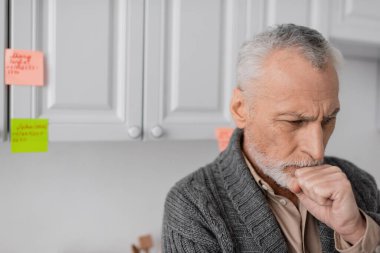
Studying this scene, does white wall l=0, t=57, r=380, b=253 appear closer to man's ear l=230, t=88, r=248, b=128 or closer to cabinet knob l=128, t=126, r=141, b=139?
cabinet knob l=128, t=126, r=141, b=139

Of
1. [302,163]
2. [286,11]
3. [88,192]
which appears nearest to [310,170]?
Result: [302,163]

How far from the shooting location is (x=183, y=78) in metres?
1.17

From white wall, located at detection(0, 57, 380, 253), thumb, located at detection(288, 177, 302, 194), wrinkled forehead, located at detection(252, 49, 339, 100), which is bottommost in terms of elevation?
white wall, located at detection(0, 57, 380, 253)

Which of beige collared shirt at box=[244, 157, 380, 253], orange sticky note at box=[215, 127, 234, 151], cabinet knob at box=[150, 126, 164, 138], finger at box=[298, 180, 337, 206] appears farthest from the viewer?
orange sticky note at box=[215, 127, 234, 151]

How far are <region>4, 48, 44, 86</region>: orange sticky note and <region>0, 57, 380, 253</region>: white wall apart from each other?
1.49 ft

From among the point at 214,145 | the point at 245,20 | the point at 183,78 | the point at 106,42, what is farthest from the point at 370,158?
the point at 106,42

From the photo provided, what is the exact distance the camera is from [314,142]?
81cm

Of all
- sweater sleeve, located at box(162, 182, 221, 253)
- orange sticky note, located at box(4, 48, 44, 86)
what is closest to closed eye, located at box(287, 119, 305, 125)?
sweater sleeve, located at box(162, 182, 221, 253)

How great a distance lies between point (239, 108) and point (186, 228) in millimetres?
320

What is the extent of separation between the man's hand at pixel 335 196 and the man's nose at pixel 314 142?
0.09ft

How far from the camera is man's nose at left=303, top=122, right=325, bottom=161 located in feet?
2.63

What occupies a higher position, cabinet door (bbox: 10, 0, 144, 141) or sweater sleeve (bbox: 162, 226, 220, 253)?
cabinet door (bbox: 10, 0, 144, 141)

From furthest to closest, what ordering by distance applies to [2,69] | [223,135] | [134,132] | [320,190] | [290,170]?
[223,135] < [134,132] < [2,69] < [290,170] < [320,190]

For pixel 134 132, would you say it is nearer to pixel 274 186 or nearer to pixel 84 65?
pixel 84 65
